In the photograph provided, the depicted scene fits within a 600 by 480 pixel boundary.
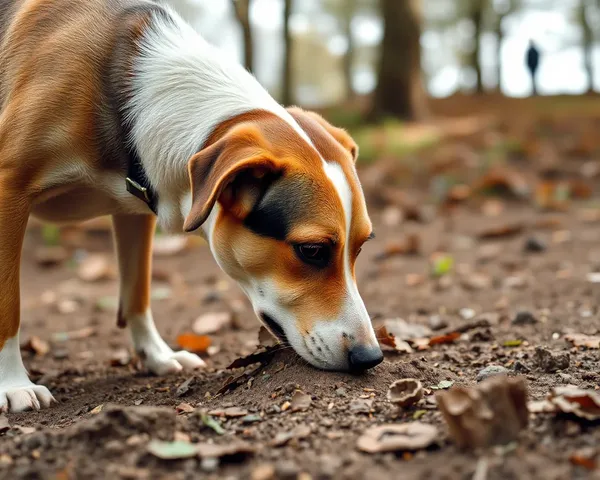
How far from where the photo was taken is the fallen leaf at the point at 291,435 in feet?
7.20

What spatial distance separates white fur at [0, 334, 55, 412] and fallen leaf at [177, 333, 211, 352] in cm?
119

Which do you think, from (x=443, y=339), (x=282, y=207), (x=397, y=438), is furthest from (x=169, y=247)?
(x=397, y=438)

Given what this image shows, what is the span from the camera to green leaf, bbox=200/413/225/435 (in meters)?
2.34

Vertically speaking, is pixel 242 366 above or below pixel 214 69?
below

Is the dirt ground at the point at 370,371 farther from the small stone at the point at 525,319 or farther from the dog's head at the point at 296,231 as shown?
the dog's head at the point at 296,231

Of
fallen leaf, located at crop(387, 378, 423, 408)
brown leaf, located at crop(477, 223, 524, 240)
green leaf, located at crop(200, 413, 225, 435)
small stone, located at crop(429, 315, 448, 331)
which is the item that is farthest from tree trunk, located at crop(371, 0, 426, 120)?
green leaf, located at crop(200, 413, 225, 435)

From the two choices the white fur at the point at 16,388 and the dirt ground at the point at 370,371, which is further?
the white fur at the point at 16,388

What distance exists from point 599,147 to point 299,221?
8.81 m

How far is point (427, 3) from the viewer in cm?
2986

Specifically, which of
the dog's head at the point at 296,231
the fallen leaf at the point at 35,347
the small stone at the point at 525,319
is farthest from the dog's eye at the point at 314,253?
the fallen leaf at the point at 35,347

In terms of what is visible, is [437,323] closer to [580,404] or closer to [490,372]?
[490,372]

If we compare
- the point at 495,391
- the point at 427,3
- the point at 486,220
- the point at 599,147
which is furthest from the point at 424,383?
the point at 427,3

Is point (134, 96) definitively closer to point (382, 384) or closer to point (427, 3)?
point (382, 384)

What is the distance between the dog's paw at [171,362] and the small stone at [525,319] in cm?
180
